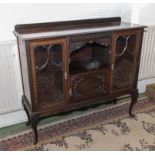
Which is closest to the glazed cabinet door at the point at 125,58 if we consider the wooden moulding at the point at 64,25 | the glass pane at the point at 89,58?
the glass pane at the point at 89,58

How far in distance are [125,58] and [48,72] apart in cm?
74

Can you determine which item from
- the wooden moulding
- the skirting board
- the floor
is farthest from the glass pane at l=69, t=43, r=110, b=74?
the skirting board

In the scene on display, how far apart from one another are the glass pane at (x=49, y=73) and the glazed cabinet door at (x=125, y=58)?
50 cm

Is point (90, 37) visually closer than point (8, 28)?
Yes

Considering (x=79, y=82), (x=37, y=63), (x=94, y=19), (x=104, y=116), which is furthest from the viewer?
(x=104, y=116)

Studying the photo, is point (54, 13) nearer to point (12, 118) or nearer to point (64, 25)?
point (64, 25)

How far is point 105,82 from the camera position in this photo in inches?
76.1

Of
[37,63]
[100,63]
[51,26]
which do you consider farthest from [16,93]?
[100,63]

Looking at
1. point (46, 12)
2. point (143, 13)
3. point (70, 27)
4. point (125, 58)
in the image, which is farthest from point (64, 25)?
point (143, 13)

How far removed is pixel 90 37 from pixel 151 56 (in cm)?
119

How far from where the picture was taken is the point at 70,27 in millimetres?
1950

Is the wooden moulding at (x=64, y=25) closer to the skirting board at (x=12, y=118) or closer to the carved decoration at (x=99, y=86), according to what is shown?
the carved decoration at (x=99, y=86)

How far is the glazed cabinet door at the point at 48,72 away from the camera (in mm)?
1579

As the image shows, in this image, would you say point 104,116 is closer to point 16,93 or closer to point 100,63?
point 100,63
